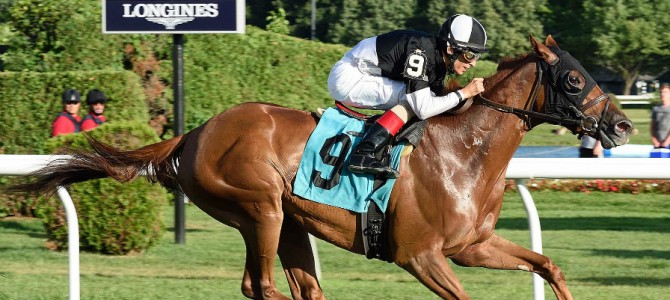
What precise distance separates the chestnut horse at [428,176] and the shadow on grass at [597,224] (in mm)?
4947

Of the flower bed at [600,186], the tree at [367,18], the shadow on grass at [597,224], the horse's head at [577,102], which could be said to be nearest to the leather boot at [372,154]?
the horse's head at [577,102]

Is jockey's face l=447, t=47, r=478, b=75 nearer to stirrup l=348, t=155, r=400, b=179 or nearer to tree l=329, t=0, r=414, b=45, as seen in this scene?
stirrup l=348, t=155, r=400, b=179

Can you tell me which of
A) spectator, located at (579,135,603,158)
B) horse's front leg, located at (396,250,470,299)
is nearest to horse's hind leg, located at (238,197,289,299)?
horse's front leg, located at (396,250,470,299)

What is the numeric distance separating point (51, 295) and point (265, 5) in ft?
153

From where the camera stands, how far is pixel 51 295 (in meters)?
5.95

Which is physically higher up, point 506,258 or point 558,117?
point 558,117

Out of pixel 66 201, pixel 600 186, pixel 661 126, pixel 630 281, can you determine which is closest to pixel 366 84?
pixel 66 201

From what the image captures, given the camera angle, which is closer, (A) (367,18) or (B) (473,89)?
(B) (473,89)

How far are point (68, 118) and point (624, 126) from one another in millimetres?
5408

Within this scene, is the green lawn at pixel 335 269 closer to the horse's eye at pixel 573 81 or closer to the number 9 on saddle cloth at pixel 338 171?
the number 9 on saddle cloth at pixel 338 171

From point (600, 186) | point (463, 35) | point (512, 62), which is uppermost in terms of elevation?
point (463, 35)

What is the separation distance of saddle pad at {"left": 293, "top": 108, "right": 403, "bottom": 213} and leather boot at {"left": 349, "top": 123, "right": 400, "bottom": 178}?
7 cm

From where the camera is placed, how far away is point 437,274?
4.51m

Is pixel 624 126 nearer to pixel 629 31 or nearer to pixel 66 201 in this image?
pixel 66 201
